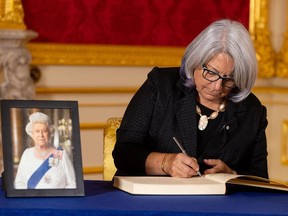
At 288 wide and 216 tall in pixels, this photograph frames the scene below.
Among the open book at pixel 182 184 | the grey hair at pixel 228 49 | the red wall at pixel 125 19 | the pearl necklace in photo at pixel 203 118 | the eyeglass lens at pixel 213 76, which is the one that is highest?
the red wall at pixel 125 19

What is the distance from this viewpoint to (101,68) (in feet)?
18.1

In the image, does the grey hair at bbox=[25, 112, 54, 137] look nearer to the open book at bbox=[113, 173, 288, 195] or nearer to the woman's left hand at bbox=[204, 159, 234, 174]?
the open book at bbox=[113, 173, 288, 195]

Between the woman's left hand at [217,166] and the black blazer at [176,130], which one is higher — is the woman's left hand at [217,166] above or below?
below

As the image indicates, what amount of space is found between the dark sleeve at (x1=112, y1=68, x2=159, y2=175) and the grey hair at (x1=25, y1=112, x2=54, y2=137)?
2.14ft

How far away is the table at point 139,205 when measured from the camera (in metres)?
2.31

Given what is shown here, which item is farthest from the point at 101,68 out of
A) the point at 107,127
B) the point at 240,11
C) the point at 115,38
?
the point at 107,127

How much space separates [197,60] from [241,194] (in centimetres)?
59

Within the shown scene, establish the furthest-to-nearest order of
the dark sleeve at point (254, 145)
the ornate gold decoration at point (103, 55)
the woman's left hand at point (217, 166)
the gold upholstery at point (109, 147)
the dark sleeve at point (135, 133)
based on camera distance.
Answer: the ornate gold decoration at point (103, 55) < the gold upholstery at point (109, 147) < the dark sleeve at point (254, 145) < the dark sleeve at point (135, 133) < the woman's left hand at point (217, 166)

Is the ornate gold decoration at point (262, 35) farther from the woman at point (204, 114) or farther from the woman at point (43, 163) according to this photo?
the woman at point (43, 163)

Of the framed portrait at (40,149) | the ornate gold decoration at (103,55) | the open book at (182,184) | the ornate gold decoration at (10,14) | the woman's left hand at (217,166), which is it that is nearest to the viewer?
the framed portrait at (40,149)

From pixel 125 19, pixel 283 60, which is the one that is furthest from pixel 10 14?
pixel 283 60

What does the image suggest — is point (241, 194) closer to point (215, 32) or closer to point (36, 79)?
point (215, 32)

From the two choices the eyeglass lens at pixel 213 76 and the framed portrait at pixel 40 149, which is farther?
the eyeglass lens at pixel 213 76

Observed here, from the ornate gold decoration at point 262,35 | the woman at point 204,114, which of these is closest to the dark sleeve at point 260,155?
the woman at point 204,114
